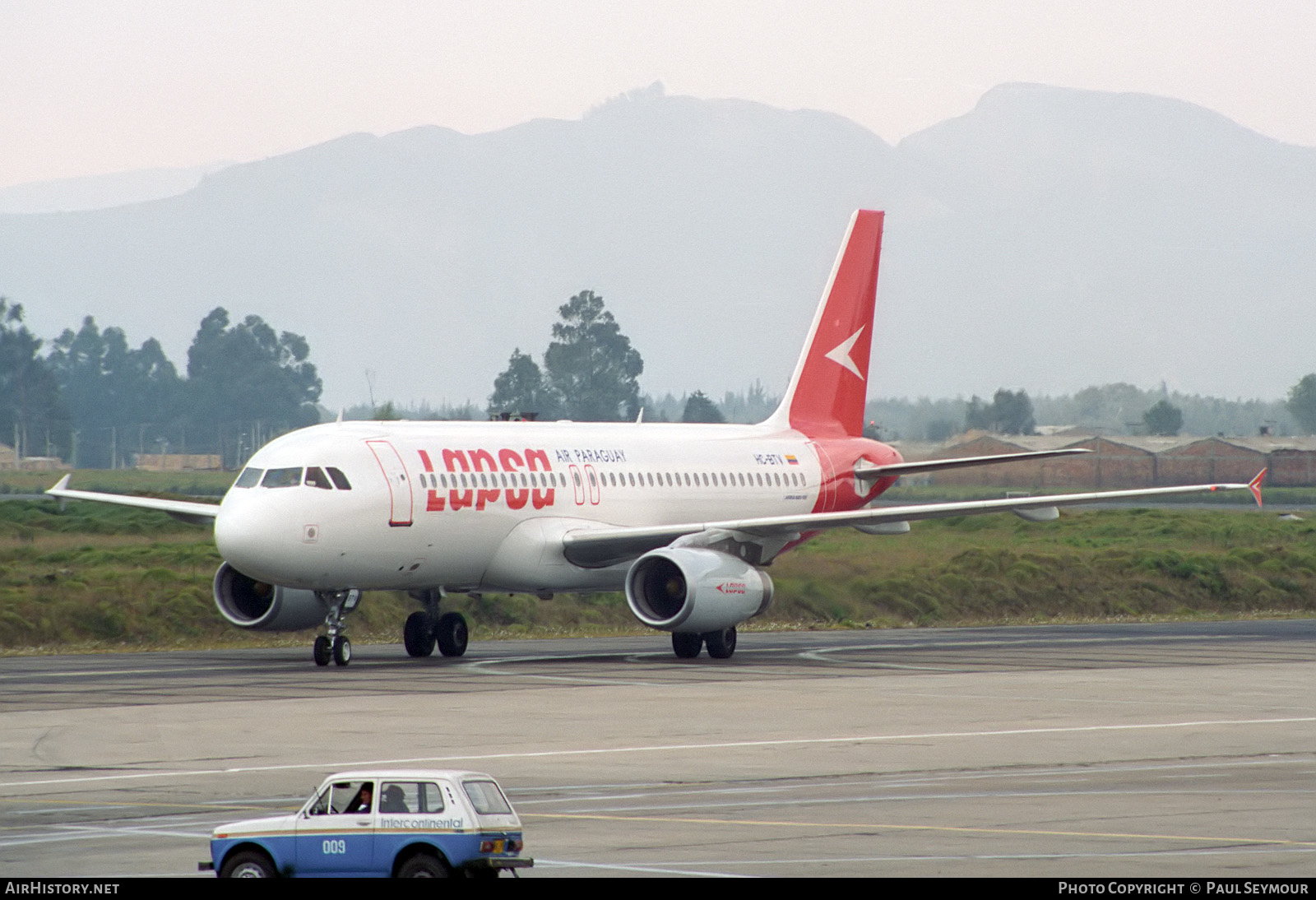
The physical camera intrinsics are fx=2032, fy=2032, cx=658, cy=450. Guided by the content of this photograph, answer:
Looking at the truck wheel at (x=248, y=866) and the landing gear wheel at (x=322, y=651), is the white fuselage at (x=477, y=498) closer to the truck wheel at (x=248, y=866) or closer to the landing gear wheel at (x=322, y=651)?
the landing gear wheel at (x=322, y=651)

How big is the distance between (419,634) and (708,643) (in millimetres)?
5356

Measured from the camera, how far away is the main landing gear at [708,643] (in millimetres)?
37094

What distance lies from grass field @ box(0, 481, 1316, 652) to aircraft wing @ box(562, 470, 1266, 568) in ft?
27.1

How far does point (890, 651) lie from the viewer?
129ft

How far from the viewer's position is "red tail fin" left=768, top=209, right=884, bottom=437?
46.9 metres

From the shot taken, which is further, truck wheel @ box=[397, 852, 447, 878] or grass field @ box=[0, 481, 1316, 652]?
grass field @ box=[0, 481, 1316, 652]

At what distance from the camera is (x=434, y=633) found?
124 ft

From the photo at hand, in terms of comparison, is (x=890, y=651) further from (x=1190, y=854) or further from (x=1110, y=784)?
(x=1190, y=854)

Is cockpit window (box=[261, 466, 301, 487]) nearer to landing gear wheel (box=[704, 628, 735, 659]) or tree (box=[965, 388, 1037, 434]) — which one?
landing gear wheel (box=[704, 628, 735, 659])

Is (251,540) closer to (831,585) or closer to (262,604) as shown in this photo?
(262,604)

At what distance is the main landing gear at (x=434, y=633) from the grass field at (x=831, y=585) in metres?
6.29

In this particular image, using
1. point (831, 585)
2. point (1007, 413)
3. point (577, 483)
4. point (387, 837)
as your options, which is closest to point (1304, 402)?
point (1007, 413)

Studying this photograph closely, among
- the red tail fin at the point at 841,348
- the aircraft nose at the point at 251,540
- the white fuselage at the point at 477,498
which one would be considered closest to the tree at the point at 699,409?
the red tail fin at the point at 841,348

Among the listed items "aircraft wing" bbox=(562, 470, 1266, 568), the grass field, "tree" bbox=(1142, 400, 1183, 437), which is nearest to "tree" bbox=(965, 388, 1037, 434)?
"tree" bbox=(1142, 400, 1183, 437)
